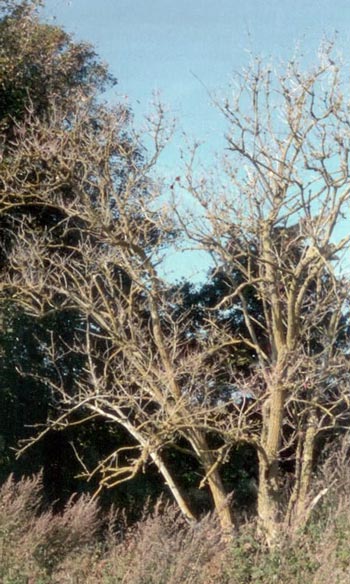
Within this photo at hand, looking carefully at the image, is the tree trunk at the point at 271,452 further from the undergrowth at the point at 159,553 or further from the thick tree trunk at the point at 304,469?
the undergrowth at the point at 159,553

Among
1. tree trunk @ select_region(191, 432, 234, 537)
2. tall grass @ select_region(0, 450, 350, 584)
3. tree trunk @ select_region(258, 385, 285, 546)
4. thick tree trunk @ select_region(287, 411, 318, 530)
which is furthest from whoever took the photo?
tree trunk @ select_region(191, 432, 234, 537)

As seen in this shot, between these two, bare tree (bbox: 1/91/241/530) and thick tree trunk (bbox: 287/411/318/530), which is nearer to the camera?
thick tree trunk (bbox: 287/411/318/530)

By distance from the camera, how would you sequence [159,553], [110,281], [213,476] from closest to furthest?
[159,553], [213,476], [110,281]

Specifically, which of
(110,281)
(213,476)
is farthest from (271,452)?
(110,281)

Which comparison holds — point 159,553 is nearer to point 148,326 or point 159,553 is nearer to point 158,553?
point 158,553

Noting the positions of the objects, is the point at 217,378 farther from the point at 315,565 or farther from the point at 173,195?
the point at 315,565

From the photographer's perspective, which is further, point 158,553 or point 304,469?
point 304,469

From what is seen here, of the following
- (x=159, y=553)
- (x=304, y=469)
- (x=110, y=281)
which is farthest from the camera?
(x=110, y=281)

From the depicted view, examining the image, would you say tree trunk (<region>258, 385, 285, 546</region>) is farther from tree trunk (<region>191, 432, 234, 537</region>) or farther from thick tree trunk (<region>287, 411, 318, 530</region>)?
tree trunk (<region>191, 432, 234, 537</region>)

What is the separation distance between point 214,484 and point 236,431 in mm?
1314

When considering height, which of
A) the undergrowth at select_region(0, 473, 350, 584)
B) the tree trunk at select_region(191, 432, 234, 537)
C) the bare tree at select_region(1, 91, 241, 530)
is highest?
the bare tree at select_region(1, 91, 241, 530)

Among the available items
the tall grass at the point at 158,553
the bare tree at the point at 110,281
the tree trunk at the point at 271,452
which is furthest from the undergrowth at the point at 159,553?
the bare tree at the point at 110,281

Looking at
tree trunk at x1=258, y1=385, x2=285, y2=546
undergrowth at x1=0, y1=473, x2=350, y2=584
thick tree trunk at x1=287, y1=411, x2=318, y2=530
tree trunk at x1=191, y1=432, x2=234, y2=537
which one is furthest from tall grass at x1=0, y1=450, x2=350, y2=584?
tree trunk at x1=191, y1=432, x2=234, y2=537

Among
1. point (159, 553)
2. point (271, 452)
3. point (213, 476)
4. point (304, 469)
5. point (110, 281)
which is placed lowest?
point (159, 553)
